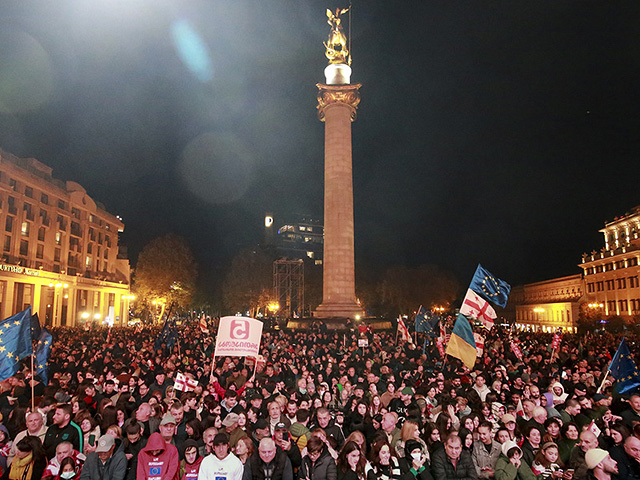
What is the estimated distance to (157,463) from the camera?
221 inches

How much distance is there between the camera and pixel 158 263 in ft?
173

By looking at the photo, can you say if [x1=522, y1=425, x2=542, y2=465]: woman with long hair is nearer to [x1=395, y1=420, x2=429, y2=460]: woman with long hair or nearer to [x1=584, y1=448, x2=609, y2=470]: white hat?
[x1=584, y1=448, x2=609, y2=470]: white hat

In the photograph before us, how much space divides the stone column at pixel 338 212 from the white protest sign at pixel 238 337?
20.4 meters

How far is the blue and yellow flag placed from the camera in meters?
9.20

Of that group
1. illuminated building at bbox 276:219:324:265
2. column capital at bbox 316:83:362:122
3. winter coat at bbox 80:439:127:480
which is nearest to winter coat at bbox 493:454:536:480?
winter coat at bbox 80:439:127:480

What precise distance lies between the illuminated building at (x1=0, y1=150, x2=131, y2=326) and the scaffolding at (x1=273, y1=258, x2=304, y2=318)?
76.7 ft

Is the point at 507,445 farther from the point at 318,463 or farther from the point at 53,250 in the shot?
the point at 53,250

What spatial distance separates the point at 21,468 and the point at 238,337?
553 cm

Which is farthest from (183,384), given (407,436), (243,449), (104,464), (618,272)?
(618,272)

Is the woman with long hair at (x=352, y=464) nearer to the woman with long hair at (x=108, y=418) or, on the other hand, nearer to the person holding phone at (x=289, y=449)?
the person holding phone at (x=289, y=449)

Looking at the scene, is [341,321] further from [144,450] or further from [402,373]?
[144,450]

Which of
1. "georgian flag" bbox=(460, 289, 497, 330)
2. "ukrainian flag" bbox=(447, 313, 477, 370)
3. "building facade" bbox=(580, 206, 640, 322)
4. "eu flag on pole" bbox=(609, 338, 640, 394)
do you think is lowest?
"eu flag on pole" bbox=(609, 338, 640, 394)

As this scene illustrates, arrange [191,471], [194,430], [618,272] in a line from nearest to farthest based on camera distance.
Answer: [191,471]
[194,430]
[618,272]

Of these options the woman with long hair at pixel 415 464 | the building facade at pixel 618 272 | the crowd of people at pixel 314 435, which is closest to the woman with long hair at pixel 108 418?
the crowd of people at pixel 314 435
